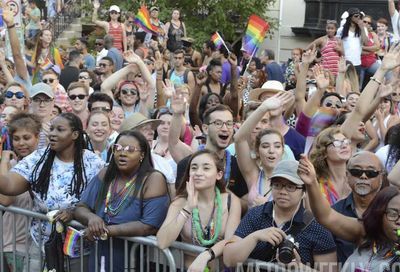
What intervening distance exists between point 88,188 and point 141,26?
10.2m

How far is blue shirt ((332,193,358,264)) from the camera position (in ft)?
16.7

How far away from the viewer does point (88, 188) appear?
593 cm

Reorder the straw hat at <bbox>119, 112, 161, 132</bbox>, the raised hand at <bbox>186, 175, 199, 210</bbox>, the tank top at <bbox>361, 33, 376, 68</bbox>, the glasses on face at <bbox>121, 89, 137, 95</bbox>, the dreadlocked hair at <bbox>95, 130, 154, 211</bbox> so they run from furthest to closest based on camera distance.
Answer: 1. the tank top at <bbox>361, 33, 376, 68</bbox>
2. the glasses on face at <bbox>121, 89, 137, 95</bbox>
3. the straw hat at <bbox>119, 112, 161, 132</bbox>
4. the dreadlocked hair at <bbox>95, 130, 154, 211</bbox>
5. the raised hand at <bbox>186, 175, 199, 210</bbox>

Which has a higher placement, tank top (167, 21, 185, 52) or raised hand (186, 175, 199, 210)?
tank top (167, 21, 185, 52)

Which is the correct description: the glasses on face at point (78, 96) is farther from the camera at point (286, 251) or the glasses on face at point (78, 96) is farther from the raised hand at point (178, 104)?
the camera at point (286, 251)

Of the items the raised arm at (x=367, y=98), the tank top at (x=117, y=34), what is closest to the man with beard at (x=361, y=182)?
the raised arm at (x=367, y=98)

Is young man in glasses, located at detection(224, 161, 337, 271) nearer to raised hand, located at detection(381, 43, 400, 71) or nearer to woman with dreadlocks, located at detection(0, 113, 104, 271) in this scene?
woman with dreadlocks, located at detection(0, 113, 104, 271)

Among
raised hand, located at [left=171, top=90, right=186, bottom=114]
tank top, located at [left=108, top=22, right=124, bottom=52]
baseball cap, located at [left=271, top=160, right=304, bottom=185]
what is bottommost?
baseball cap, located at [left=271, top=160, right=304, bottom=185]

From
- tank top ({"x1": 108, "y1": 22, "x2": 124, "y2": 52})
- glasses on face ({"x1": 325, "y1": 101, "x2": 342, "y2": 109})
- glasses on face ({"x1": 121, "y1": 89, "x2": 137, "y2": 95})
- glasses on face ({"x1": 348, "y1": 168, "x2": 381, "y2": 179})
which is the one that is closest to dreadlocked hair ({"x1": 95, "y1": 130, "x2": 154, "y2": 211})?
glasses on face ({"x1": 348, "y1": 168, "x2": 381, "y2": 179})

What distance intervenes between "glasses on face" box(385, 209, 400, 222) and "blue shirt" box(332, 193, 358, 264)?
397 mm

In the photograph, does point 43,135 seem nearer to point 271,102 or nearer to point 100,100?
point 100,100

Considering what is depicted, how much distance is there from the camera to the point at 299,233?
501 centimetres

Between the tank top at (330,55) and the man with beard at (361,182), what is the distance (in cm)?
784

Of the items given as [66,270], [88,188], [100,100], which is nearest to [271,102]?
[88,188]
